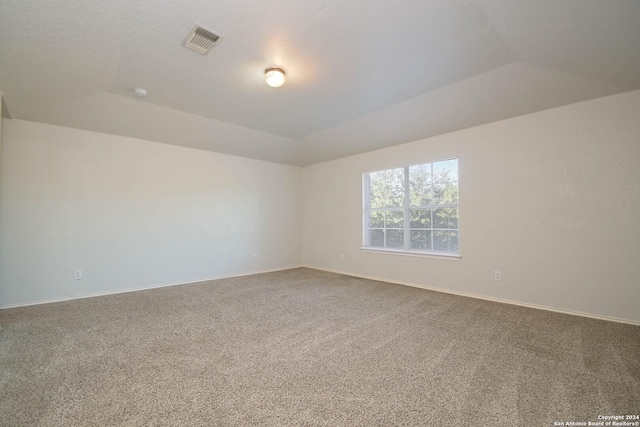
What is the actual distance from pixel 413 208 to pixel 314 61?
3.00m

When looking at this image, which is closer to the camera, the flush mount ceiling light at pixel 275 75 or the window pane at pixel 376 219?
the flush mount ceiling light at pixel 275 75

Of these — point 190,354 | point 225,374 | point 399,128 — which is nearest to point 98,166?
point 190,354

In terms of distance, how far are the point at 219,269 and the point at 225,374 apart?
3.60 metres

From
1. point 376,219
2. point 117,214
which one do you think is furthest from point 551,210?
point 117,214

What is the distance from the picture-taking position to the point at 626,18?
1.91 metres

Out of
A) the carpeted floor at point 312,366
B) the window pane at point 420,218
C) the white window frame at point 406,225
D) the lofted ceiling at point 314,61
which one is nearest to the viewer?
the carpeted floor at point 312,366

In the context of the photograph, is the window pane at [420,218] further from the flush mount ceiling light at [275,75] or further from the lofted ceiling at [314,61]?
the flush mount ceiling light at [275,75]

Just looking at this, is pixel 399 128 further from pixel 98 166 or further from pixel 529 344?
pixel 98 166

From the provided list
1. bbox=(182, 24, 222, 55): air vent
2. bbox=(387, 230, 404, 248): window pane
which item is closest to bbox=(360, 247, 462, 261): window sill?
bbox=(387, 230, 404, 248): window pane

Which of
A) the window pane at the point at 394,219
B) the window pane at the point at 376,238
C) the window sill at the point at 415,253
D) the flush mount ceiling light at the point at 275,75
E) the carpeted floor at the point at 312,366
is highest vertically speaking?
the flush mount ceiling light at the point at 275,75

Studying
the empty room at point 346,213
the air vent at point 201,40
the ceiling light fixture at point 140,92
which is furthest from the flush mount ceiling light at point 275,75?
the ceiling light fixture at point 140,92

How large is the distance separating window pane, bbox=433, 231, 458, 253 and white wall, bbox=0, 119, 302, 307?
3.47m

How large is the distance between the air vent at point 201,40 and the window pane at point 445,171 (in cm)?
356

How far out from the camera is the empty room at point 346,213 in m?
1.80
